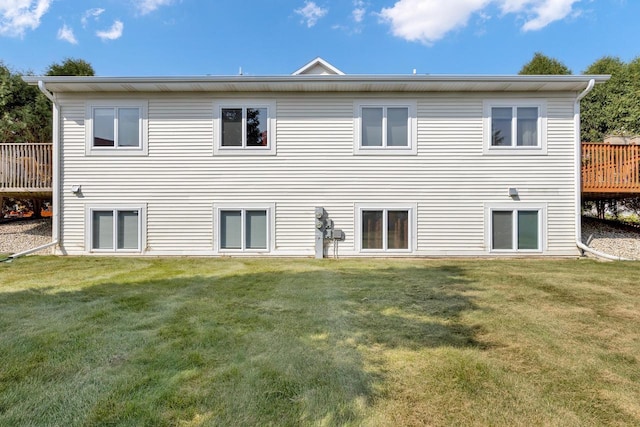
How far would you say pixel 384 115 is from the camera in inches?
311

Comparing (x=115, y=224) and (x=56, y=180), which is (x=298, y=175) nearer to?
(x=115, y=224)

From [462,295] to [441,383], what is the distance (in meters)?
2.57

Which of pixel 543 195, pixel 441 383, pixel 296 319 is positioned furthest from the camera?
pixel 543 195

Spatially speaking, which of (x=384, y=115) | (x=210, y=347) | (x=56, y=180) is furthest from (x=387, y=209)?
(x=56, y=180)

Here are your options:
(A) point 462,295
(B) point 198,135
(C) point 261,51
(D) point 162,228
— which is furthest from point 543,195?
(C) point 261,51

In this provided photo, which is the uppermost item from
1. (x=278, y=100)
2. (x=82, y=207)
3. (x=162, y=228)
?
(x=278, y=100)

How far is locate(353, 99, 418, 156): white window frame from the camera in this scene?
787cm

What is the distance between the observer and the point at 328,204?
25.9ft

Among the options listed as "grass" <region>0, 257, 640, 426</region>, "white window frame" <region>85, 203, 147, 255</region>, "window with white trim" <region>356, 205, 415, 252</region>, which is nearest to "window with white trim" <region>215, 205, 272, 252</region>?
"white window frame" <region>85, 203, 147, 255</region>

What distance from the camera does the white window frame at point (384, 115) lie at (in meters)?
7.87

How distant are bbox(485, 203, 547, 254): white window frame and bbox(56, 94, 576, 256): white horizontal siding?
0.52 ft

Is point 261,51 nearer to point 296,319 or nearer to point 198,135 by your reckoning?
point 198,135

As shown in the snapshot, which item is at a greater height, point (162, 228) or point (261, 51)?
point (261, 51)

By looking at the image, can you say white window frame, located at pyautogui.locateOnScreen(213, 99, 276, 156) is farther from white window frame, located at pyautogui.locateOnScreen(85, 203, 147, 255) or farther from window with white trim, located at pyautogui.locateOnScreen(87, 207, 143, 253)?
window with white trim, located at pyautogui.locateOnScreen(87, 207, 143, 253)
